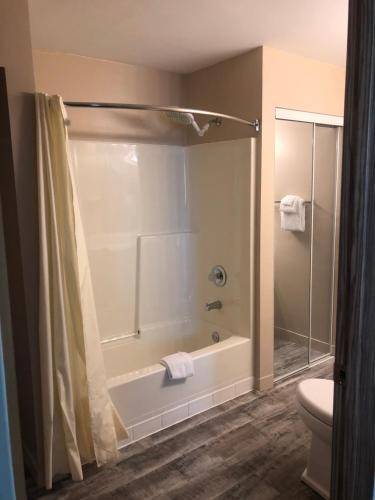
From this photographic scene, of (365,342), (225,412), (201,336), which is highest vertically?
(365,342)

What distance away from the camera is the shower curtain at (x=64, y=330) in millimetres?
1904

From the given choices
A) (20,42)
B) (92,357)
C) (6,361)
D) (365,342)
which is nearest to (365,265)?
(365,342)

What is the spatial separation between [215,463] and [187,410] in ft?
1.58

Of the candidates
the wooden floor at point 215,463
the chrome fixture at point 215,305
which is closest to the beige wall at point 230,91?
the chrome fixture at point 215,305

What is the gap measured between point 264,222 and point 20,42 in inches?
71.5

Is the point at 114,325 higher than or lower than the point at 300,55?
lower

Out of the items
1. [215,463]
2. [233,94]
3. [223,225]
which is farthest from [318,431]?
[233,94]

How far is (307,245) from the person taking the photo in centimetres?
335

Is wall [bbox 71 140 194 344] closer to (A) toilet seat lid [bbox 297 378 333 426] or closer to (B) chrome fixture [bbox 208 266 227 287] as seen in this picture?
(B) chrome fixture [bbox 208 266 227 287]

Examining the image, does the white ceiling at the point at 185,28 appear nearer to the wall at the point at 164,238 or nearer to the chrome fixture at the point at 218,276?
the wall at the point at 164,238

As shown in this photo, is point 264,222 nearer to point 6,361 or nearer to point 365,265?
point 365,265

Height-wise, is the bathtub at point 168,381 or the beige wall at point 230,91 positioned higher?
the beige wall at point 230,91

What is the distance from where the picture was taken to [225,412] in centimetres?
275

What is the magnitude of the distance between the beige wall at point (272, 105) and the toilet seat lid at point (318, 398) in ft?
2.67
